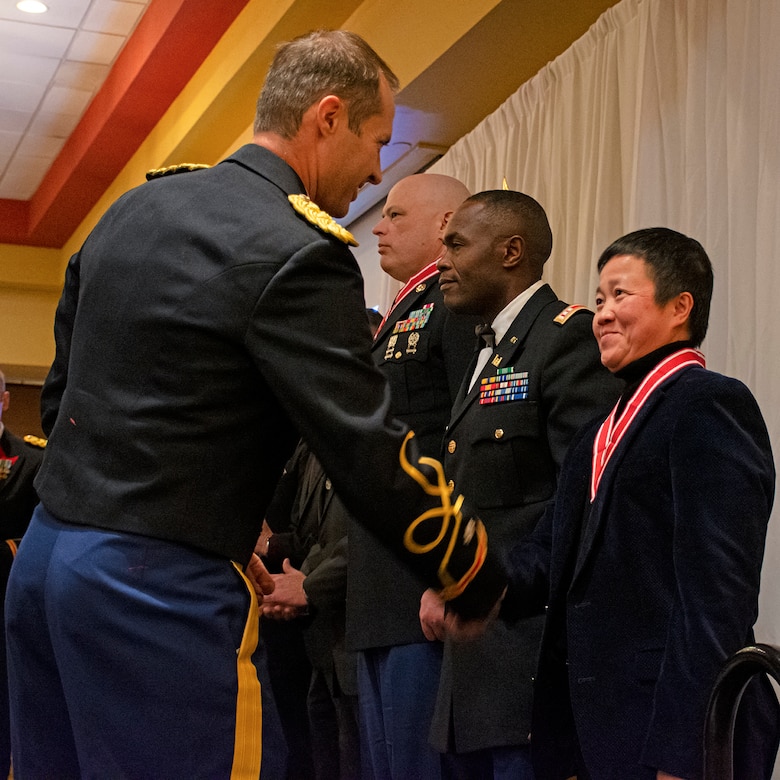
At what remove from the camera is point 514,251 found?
2.69m

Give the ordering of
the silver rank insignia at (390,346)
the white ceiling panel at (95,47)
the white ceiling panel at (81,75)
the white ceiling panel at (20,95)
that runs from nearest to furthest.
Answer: the silver rank insignia at (390,346), the white ceiling panel at (95,47), the white ceiling panel at (81,75), the white ceiling panel at (20,95)

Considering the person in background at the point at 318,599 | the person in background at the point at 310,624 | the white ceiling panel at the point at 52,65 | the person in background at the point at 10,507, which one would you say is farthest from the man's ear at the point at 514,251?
the white ceiling panel at the point at 52,65

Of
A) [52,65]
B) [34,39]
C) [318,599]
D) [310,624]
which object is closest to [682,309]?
[318,599]

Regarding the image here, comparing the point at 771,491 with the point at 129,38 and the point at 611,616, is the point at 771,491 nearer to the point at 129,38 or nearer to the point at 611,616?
the point at 611,616

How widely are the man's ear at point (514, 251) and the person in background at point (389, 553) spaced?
18cm

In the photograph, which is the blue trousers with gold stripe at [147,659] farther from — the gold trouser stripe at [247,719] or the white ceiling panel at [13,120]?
the white ceiling panel at [13,120]

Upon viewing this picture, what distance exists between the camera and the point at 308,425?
1407 millimetres

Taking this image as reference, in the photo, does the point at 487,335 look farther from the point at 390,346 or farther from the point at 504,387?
the point at 390,346

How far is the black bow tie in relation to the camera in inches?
101

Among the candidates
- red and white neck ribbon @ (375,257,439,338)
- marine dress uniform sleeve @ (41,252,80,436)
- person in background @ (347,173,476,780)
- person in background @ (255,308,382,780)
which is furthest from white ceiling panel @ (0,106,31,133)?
marine dress uniform sleeve @ (41,252,80,436)

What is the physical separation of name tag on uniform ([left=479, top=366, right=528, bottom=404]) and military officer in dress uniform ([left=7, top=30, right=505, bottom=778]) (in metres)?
0.87

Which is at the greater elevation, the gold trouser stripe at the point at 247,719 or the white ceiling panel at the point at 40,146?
the white ceiling panel at the point at 40,146

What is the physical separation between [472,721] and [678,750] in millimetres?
599

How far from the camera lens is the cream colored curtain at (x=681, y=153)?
2.82m
